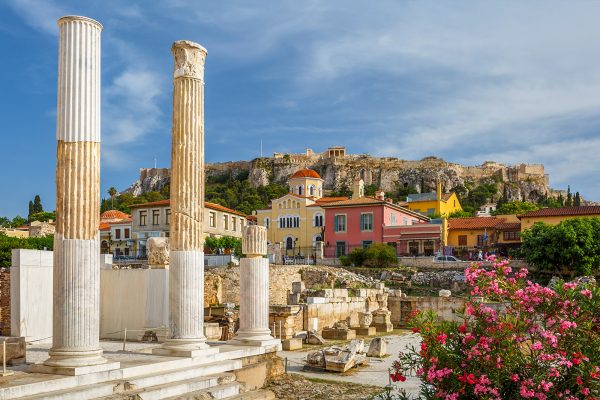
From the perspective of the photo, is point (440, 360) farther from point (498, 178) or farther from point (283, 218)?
point (498, 178)

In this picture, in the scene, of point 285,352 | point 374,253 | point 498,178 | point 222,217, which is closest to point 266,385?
point 285,352

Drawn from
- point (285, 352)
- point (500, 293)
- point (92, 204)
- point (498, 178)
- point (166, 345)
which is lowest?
point (285, 352)

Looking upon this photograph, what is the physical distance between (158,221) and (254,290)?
45.3m

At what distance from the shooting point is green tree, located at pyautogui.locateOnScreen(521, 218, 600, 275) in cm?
4259

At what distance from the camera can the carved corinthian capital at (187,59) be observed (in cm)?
1390

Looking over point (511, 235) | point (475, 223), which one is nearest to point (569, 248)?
point (511, 235)

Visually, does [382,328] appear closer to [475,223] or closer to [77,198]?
[77,198]

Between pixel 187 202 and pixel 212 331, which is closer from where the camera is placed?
pixel 187 202

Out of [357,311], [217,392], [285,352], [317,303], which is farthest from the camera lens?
[357,311]

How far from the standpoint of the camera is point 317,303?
29.5 metres

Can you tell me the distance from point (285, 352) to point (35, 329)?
9.49 m

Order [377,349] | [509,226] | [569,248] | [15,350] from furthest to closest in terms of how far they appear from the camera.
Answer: [509,226] < [569,248] < [377,349] < [15,350]

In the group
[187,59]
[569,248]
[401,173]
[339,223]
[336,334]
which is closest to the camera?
[187,59]

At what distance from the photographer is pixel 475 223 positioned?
59781mm
